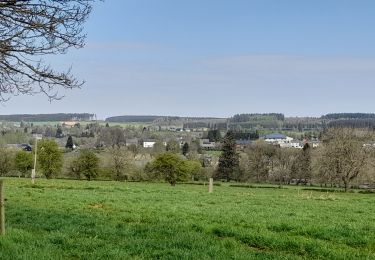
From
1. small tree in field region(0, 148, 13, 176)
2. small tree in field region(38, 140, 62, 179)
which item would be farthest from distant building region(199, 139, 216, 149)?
small tree in field region(38, 140, 62, 179)

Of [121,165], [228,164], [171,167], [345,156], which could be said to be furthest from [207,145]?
[345,156]

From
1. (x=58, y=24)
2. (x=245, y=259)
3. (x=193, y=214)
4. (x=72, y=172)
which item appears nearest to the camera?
(x=245, y=259)

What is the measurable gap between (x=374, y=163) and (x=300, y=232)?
57.6m

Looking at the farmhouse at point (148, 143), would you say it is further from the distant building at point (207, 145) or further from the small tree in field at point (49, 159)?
the small tree in field at point (49, 159)

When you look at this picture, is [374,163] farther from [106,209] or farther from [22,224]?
[22,224]

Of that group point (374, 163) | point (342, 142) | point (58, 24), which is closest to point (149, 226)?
point (58, 24)

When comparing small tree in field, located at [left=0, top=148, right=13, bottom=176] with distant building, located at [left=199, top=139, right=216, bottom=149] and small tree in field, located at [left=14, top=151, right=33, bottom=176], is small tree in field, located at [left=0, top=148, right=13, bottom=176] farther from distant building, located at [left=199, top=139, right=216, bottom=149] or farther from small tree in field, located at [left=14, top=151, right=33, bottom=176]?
distant building, located at [left=199, top=139, right=216, bottom=149]

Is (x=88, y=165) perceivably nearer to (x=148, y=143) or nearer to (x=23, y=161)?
(x=23, y=161)

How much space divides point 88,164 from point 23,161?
40.7ft

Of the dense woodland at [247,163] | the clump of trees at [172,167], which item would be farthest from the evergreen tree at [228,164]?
the clump of trees at [172,167]

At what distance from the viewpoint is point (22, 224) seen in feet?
40.6

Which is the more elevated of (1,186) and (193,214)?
(1,186)

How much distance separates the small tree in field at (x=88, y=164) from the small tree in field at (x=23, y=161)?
30.8 ft

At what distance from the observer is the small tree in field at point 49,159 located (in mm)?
77500
